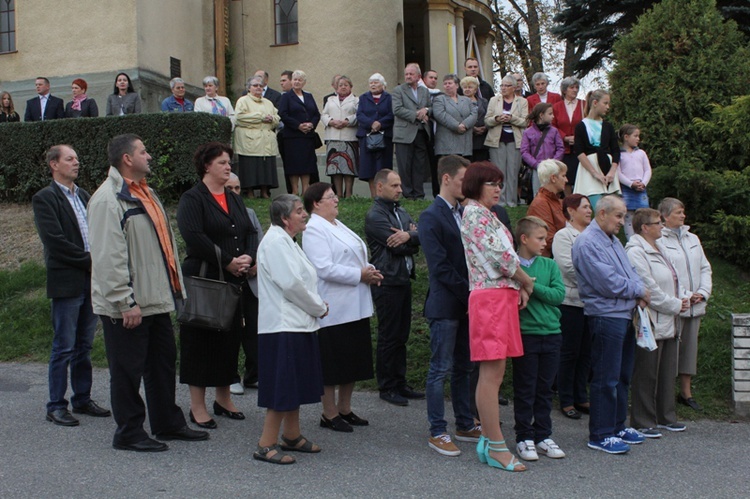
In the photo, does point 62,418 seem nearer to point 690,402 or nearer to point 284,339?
point 284,339

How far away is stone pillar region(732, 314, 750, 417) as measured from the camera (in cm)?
730

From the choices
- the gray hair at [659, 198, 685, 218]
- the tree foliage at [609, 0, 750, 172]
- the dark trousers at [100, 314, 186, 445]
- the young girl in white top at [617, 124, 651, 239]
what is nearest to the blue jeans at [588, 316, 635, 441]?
the gray hair at [659, 198, 685, 218]

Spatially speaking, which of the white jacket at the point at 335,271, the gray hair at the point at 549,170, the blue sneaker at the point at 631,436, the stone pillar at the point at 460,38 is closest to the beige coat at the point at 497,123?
the gray hair at the point at 549,170

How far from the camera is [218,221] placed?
6.87 meters

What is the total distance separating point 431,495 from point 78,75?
13.6m

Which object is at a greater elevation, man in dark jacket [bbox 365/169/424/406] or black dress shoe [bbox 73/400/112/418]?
man in dark jacket [bbox 365/169/424/406]

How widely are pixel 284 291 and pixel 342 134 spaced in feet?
25.5

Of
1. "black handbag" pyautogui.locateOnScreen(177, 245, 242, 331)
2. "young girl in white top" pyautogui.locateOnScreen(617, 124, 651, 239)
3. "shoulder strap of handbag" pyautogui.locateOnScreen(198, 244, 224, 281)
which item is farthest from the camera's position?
"young girl in white top" pyautogui.locateOnScreen(617, 124, 651, 239)

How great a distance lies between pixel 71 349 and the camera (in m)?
6.88

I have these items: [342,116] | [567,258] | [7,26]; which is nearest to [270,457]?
[567,258]

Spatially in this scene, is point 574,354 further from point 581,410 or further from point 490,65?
point 490,65

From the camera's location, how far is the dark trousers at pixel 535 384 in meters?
6.22

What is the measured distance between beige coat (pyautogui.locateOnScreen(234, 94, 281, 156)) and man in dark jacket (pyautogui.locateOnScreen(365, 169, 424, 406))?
234 inches

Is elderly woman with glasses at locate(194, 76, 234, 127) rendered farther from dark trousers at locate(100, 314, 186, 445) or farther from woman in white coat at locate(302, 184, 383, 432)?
dark trousers at locate(100, 314, 186, 445)
